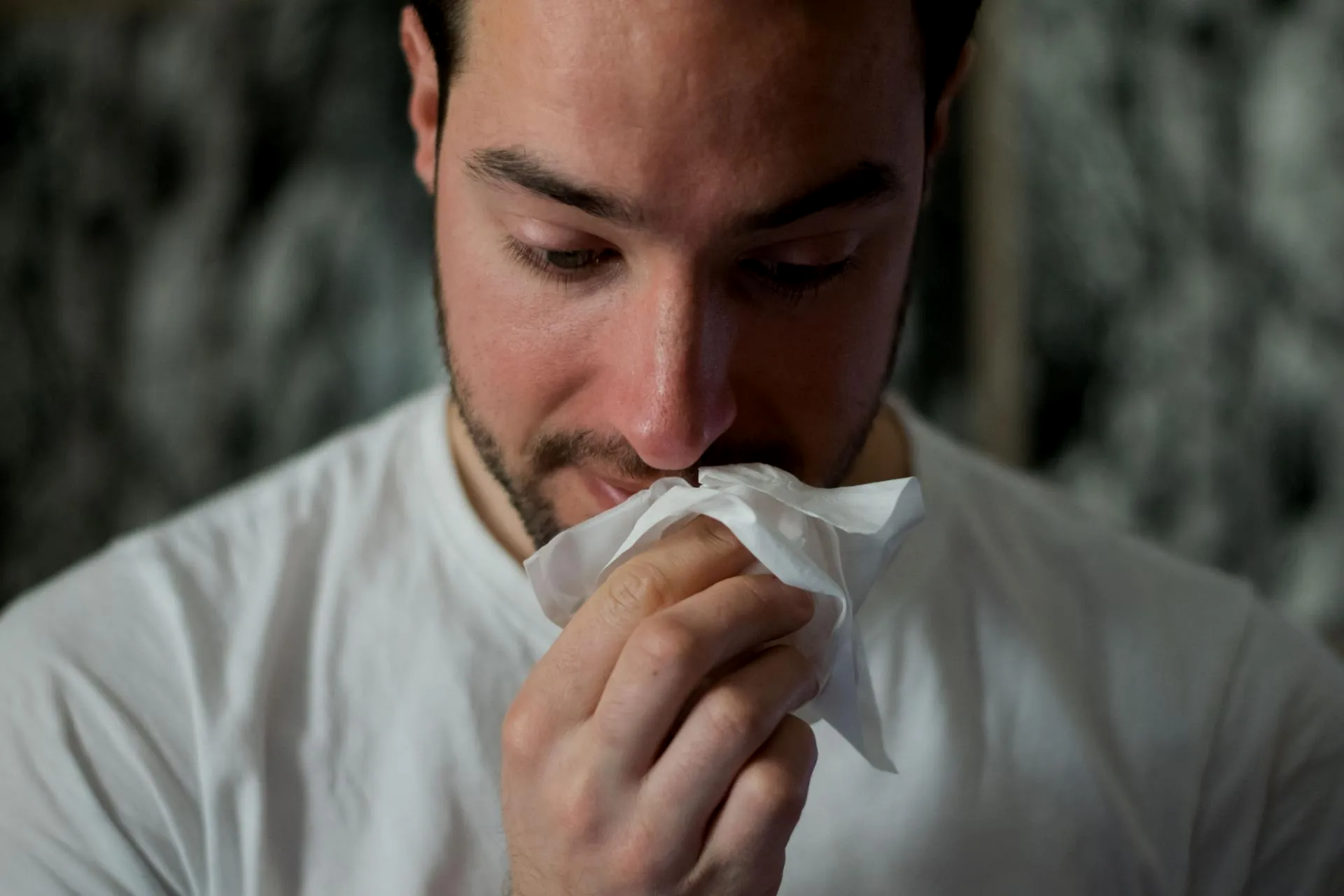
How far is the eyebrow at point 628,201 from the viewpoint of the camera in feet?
2.48

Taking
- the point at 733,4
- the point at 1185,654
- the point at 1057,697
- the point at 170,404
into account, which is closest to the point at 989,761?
the point at 1057,697

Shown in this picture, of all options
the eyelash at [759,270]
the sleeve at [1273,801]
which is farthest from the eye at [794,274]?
the sleeve at [1273,801]

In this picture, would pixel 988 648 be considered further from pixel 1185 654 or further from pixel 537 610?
pixel 537 610

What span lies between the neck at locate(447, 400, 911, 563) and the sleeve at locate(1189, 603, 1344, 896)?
0.35m

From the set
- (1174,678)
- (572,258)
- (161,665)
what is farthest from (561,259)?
(1174,678)

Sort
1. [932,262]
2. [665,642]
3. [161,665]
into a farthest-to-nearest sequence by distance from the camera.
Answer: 1. [932,262]
2. [161,665]
3. [665,642]

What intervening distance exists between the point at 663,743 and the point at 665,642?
0.07 m

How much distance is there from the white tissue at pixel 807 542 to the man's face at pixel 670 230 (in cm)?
3

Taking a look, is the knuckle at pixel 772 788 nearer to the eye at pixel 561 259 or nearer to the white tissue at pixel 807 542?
the white tissue at pixel 807 542

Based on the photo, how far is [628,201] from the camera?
2.46 ft

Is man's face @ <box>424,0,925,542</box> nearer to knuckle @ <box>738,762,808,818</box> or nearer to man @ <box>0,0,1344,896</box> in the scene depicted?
man @ <box>0,0,1344,896</box>

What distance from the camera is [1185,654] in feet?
3.43

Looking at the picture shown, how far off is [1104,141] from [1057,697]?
881 mm

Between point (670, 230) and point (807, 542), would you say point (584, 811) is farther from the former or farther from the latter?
point (670, 230)
